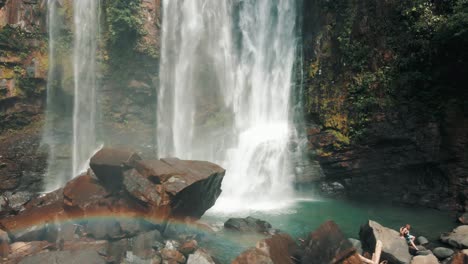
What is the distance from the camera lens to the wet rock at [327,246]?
9.60m

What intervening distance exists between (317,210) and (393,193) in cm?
399

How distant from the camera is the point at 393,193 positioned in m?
17.4

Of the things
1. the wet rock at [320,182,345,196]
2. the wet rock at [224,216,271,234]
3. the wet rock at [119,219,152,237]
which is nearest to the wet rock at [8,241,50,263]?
the wet rock at [119,219,152,237]

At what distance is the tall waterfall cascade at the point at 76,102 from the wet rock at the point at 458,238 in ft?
66.6

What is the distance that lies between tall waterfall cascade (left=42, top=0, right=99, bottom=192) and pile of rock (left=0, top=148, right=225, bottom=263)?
24.4 feet

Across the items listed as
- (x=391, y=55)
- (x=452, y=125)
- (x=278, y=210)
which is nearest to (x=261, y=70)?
(x=391, y=55)

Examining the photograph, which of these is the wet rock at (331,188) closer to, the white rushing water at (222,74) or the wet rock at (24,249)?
the white rushing water at (222,74)

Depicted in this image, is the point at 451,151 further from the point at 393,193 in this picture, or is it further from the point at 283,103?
the point at 283,103

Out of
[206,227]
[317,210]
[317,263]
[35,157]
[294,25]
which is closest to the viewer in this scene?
[317,263]

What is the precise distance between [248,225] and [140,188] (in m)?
4.50

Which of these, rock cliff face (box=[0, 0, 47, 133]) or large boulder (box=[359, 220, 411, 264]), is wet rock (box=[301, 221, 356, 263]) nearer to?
large boulder (box=[359, 220, 411, 264])

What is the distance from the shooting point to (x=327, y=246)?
10.4 m

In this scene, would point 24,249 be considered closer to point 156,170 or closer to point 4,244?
point 4,244

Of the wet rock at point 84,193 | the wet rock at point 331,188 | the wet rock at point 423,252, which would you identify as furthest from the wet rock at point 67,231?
the wet rock at point 331,188
